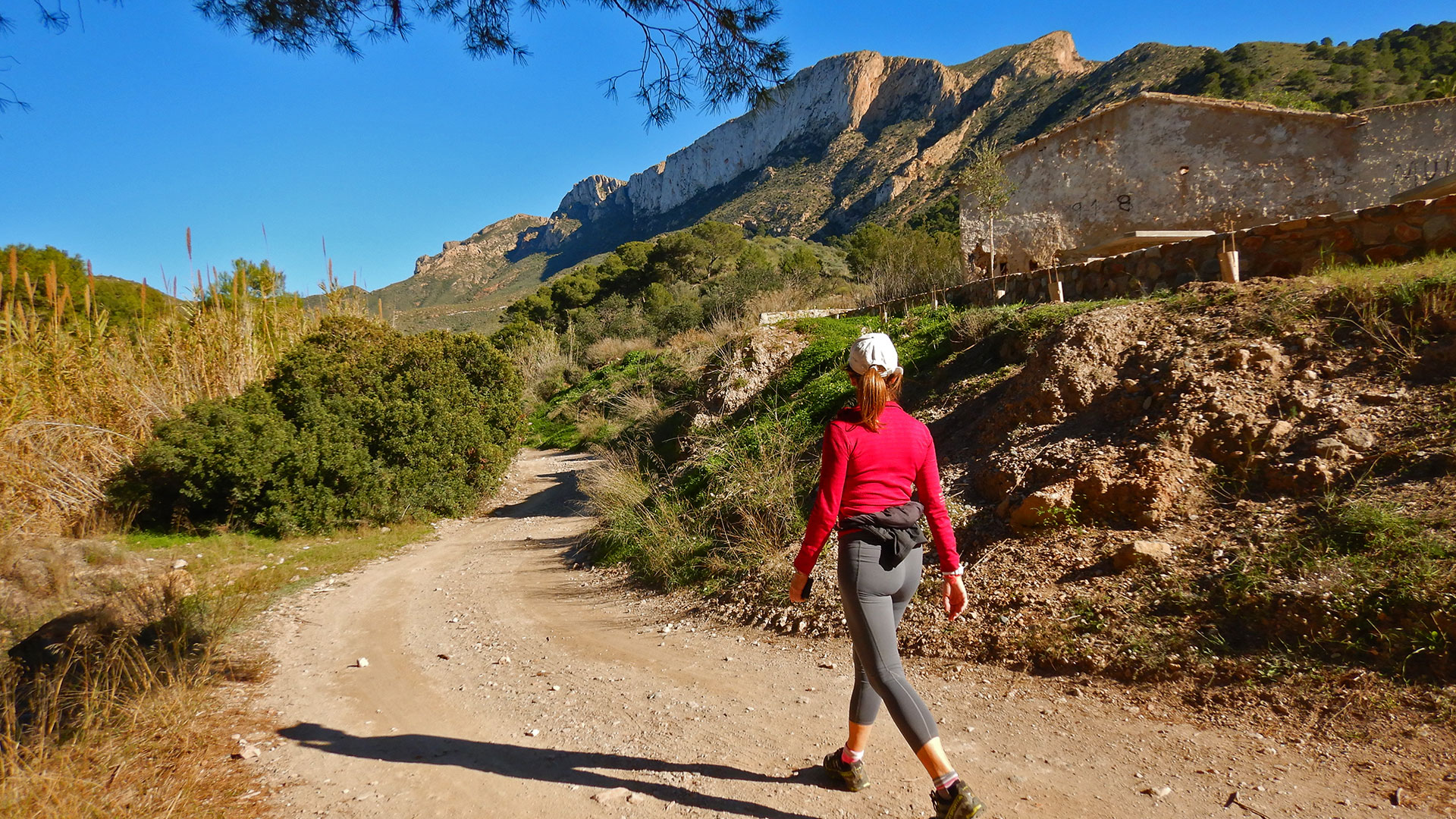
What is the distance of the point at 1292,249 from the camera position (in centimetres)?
690

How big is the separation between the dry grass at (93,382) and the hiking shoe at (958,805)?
9.67 metres

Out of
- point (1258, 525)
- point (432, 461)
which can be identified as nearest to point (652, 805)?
point (1258, 525)

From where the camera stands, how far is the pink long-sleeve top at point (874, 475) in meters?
2.60

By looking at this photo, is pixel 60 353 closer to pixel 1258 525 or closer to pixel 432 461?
pixel 432 461

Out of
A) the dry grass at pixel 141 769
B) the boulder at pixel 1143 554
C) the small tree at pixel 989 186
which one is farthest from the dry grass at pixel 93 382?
the small tree at pixel 989 186

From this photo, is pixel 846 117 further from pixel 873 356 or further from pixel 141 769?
pixel 141 769

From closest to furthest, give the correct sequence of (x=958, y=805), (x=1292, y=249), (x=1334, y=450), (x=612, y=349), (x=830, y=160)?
1. (x=958, y=805)
2. (x=1334, y=450)
3. (x=1292, y=249)
4. (x=612, y=349)
5. (x=830, y=160)

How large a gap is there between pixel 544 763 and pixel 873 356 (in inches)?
104

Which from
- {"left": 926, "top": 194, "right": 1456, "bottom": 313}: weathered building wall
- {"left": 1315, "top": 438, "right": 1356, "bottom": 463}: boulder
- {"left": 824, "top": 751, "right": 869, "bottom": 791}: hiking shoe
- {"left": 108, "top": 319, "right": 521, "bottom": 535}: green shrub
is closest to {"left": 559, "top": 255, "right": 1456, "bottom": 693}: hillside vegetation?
{"left": 1315, "top": 438, "right": 1356, "bottom": 463}: boulder

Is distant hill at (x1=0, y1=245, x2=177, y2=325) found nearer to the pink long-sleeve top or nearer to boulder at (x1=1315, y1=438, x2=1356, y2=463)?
the pink long-sleeve top

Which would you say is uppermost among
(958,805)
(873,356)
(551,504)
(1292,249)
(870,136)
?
(870,136)

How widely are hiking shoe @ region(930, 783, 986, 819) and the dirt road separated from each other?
0.32m

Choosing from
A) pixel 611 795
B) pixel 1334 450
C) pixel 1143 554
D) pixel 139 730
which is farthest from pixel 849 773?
pixel 1334 450

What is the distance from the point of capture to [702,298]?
102 ft
